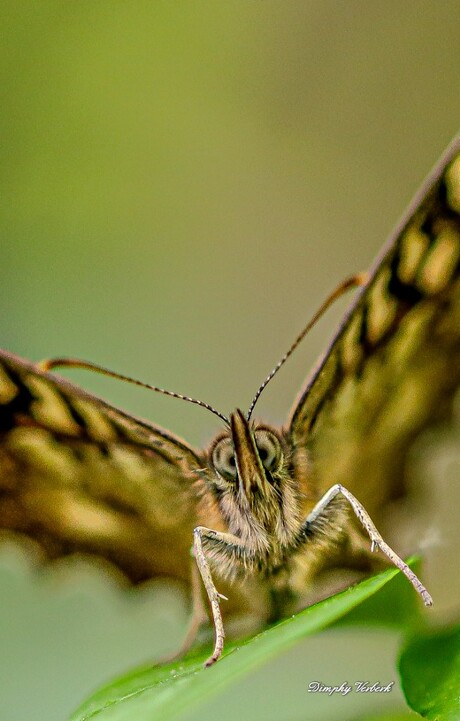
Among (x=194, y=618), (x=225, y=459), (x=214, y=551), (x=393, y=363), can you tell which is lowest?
(x=194, y=618)

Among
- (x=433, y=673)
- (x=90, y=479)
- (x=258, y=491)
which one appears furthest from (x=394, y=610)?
(x=90, y=479)

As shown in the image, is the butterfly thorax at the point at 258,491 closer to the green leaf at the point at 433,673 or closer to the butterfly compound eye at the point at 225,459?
the butterfly compound eye at the point at 225,459

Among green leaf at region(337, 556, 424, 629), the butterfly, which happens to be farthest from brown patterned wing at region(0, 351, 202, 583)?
green leaf at region(337, 556, 424, 629)

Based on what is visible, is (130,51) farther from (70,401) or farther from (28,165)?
(70,401)

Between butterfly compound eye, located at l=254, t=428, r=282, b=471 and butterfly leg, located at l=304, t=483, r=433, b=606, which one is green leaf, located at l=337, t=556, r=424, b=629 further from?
butterfly compound eye, located at l=254, t=428, r=282, b=471

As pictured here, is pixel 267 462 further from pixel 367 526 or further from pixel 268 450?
pixel 367 526
